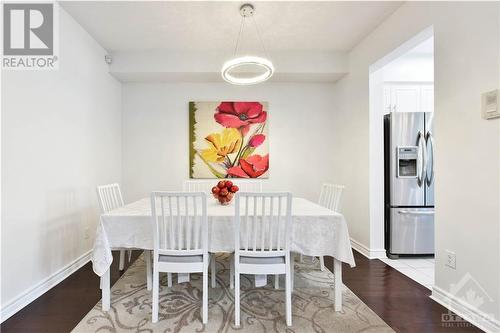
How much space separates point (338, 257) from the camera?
2021mm

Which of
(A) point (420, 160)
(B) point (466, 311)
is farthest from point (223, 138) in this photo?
(B) point (466, 311)

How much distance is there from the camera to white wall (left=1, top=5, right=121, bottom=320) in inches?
81.7

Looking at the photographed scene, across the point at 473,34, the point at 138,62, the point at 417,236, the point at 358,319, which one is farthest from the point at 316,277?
the point at 138,62

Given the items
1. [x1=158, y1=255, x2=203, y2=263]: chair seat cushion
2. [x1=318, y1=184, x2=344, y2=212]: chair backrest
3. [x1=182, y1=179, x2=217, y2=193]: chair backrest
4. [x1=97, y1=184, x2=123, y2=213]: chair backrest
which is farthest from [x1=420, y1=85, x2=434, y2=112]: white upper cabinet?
[x1=97, y1=184, x2=123, y2=213]: chair backrest

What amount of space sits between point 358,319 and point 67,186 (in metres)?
3.03

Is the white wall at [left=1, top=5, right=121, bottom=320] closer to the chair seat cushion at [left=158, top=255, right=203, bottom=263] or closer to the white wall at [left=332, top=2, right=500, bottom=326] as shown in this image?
the chair seat cushion at [left=158, top=255, right=203, bottom=263]

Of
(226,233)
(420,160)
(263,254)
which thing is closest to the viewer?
(263,254)

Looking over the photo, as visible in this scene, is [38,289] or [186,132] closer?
[38,289]

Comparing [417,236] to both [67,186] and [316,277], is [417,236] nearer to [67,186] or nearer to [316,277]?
[316,277]

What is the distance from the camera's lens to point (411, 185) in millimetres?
3184

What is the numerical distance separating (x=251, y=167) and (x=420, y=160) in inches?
90.6

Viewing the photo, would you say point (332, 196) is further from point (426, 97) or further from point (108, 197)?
point (426, 97)

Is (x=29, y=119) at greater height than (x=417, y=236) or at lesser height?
greater

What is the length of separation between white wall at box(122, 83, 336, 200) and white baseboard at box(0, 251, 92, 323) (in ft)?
4.73
